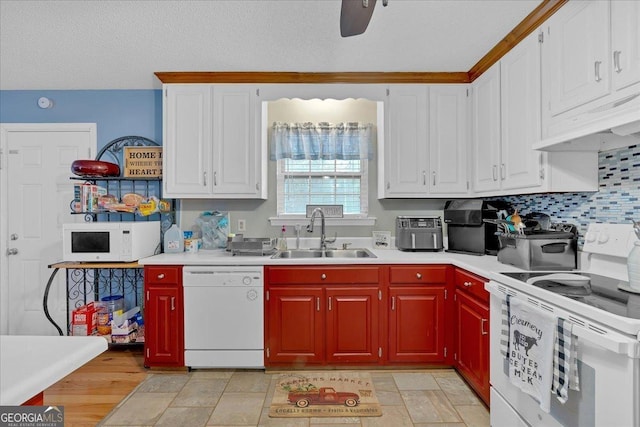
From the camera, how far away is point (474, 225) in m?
2.77

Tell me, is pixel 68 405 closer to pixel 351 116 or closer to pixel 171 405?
pixel 171 405

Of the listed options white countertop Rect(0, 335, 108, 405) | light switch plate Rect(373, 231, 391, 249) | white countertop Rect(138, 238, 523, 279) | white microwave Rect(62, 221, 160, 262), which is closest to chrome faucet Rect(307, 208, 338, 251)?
light switch plate Rect(373, 231, 391, 249)

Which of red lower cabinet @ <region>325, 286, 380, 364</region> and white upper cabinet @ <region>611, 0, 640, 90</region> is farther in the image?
red lower cabinet @ <region>325, 286, 380, 364</region>

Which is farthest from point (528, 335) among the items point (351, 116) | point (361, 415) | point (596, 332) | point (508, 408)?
point (351, 116)

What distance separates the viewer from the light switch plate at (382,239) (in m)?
3.20

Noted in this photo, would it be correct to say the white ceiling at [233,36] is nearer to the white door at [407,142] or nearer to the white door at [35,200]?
the white door at [407,142]

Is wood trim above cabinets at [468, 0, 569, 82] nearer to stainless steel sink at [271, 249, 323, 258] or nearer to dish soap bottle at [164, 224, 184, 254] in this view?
stainless steel sink at [271, 249, 323, 258]

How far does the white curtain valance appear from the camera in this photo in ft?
10.8

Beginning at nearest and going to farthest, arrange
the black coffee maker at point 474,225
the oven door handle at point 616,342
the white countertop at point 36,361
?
1. the white countertop at point 36,361
2. the oven door handle at point 616,342
3. the black coffee maker at point 474,225

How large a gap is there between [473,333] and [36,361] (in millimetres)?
2305

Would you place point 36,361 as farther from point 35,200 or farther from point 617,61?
point 35,200

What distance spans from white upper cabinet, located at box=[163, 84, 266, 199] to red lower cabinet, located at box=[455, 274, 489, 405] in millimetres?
1893

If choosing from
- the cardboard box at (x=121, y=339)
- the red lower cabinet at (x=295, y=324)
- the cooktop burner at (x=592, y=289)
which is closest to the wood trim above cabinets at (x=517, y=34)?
the cooktop burner at (x=592, y=289)

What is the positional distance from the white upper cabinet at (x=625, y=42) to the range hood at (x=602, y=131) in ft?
0.31
